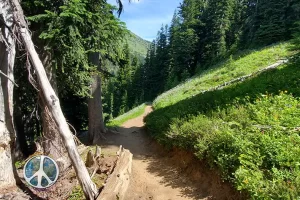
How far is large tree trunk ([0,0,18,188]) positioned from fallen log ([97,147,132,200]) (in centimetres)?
219

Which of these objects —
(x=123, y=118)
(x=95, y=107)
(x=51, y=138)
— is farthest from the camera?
(x=123, y=118)

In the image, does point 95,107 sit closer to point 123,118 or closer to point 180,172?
point 180,172

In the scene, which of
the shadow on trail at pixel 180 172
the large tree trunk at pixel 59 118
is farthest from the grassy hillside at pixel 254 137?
the large tree trunk at pixel 59 118

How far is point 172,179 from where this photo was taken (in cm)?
754

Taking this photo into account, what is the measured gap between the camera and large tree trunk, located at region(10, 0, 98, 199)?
16.8 feet

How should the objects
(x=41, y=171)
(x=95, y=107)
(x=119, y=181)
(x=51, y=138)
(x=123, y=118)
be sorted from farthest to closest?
(x=123, y=118) → (x=95, y=107) → (x=51, y=138) → (x=119, y=181) → (x=41, y=171)

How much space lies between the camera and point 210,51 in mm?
52281

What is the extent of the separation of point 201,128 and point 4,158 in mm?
5220

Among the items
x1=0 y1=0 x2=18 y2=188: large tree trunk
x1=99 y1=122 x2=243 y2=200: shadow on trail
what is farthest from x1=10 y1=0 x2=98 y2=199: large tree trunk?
x1=99 y1=122 x2=243 y2=200: shadow on trail

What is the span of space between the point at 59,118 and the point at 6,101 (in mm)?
1489

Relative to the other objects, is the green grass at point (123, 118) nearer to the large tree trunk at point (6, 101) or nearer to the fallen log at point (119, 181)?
the fallen log at point (119, 181)

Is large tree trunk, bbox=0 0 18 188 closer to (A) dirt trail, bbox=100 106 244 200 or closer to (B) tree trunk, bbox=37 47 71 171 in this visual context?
(B) tree trunk, bbox=37 47 71 171

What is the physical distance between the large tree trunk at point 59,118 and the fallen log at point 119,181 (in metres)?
0.31

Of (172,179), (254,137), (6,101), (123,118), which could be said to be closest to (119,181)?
(172,179)
